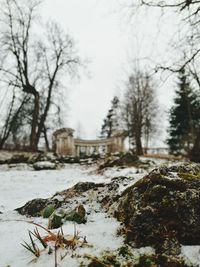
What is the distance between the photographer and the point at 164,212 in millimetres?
1892

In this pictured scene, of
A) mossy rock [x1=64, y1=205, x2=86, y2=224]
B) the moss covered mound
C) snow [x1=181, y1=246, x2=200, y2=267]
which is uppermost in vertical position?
the moss covered mound

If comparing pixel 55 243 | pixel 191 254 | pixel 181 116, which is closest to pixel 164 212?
pixel 191 254

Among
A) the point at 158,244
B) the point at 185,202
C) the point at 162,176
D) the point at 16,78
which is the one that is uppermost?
the point at 16,78

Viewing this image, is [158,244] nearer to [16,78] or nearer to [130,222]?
[130,222]

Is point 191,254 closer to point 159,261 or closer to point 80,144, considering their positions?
point 159,261

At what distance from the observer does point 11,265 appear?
167cm

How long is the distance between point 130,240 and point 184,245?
0.36 meters

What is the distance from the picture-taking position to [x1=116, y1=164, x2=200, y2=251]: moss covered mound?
1772mm

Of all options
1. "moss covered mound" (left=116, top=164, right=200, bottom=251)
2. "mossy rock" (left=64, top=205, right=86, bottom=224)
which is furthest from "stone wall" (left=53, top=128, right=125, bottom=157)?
"moss covered mound" (left=116, top=164, right=200, bottom=251)

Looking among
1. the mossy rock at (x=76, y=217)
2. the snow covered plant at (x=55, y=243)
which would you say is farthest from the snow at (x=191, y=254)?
the mossy rock at (x=76, y=217)

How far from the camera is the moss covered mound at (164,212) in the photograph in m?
1.77

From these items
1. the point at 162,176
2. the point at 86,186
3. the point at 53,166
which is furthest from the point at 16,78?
the point at 162,176

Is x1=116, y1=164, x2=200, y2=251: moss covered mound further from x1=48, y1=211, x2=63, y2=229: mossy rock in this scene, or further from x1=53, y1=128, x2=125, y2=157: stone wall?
x1=53, y1=128, x2=125, y2=157: stone wall

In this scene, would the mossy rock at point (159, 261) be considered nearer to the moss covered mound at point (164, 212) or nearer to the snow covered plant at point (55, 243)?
the moss covered mound at point (164, 212)
